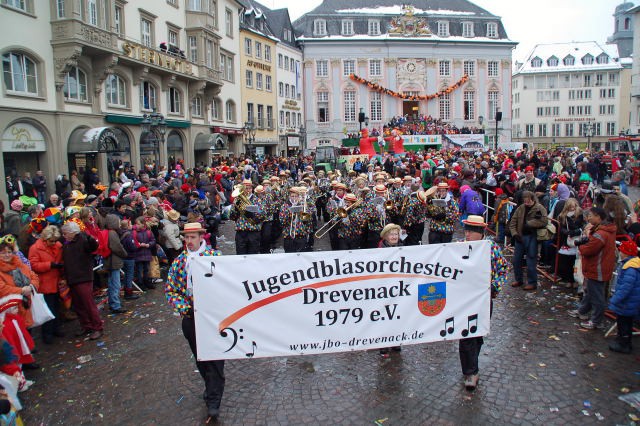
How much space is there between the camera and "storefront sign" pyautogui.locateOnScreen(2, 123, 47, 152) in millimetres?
18438

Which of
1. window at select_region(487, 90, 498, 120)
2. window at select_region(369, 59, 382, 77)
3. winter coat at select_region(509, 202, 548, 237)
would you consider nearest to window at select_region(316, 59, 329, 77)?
window at select_region(369, 59, 382, 77)

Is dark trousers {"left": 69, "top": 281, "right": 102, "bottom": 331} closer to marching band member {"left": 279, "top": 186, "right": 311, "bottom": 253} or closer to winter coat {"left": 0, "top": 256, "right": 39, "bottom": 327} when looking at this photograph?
winter coat {"left": 0, "top": 256, "right": 39, "bottom": 327}

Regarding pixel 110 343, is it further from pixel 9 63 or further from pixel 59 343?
pixel 9 63

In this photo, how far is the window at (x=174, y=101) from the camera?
30116 millimetres

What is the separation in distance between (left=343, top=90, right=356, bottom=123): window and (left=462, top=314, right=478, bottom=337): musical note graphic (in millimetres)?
51072

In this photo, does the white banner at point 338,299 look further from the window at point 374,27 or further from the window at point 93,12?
the window at point 374,27

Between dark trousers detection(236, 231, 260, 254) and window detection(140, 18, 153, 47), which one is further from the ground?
window detection(140, 18, 153, 47)

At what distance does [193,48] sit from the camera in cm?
3177

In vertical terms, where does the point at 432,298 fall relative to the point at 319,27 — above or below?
below

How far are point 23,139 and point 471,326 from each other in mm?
19445

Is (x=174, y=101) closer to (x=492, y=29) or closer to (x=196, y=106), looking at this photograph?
(x=196, y=106)

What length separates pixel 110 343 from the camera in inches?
284

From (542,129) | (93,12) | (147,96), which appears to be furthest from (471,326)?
(542,129)

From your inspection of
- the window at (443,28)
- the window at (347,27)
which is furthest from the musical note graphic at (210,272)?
the window at (443,28)
